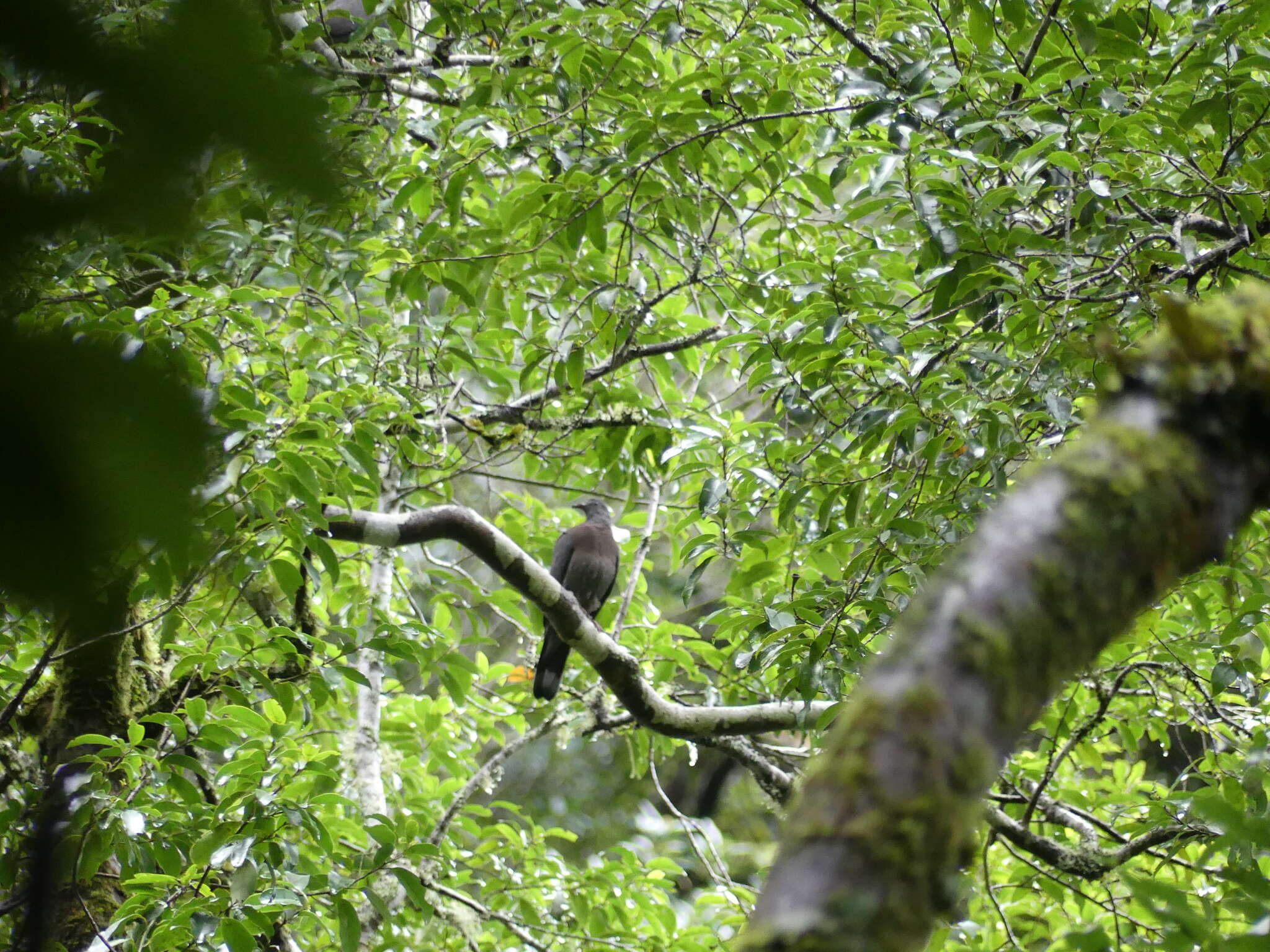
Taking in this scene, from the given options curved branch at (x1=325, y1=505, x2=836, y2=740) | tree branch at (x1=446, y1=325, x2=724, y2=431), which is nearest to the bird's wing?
tree branch at (x1=446, y1=325, x2=724, y2=431)

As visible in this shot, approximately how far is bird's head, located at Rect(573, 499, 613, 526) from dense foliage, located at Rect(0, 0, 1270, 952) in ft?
4.33

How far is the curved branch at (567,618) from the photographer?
2957 mm

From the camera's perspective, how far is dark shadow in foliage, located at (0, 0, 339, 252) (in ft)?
1.40

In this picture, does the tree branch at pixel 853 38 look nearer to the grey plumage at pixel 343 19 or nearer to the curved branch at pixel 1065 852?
the grey plumage at pixel 343 19

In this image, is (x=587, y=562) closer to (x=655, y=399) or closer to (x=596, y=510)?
(x=596, y=510)

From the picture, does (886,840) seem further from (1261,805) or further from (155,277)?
(155,277)

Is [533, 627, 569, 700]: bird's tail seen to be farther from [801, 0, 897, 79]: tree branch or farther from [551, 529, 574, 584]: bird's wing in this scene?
[801, 0, 897, 79]: tree branch

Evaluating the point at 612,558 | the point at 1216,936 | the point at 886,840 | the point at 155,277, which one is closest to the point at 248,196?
the point at 886,840

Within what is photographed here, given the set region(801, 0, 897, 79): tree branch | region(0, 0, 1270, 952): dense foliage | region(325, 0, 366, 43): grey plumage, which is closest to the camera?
region(0, 0, 1270, 952): dense foliage

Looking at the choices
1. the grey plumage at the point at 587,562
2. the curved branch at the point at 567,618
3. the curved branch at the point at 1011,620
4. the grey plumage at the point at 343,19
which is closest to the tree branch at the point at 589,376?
the curved branch at the point at 567,618

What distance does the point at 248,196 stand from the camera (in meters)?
0.67

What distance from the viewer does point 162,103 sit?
443 mm

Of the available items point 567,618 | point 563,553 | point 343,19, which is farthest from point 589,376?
point 343,19

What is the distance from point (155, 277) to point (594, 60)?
198cm
